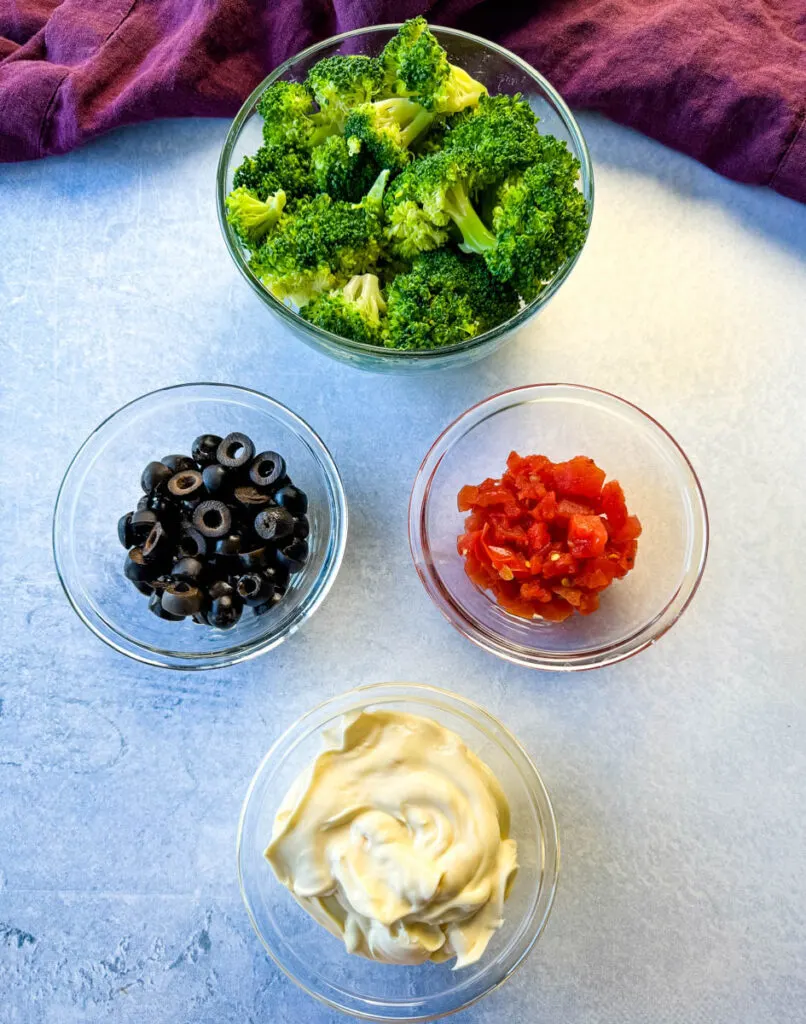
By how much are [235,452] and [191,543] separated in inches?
8.7

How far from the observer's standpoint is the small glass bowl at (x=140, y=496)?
2074mm

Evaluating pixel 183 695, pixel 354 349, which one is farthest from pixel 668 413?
pixel 183 695

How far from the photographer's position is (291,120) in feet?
6.30

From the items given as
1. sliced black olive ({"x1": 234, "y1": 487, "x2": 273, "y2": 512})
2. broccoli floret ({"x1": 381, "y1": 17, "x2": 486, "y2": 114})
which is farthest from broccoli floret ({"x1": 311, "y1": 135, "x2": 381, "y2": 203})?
sliced black olive ({"x1": 234, "y1": 487, "x2": 273, "y2": 512})

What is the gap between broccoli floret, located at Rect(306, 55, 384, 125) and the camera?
1845 mm

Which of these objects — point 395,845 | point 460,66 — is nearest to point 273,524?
point 395,845

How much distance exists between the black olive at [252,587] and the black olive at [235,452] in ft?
0.80

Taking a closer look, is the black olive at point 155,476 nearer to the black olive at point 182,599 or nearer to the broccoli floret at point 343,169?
the black olive at point 182,599

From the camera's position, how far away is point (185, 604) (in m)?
1.89

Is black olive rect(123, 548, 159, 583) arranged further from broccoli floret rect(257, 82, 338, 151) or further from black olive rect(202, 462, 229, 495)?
broccoli floret rect(257, 82, 338, 151)

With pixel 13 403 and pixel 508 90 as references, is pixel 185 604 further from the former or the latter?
pixel 508 90

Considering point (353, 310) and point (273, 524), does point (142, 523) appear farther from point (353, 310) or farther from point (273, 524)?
point (353, 310)

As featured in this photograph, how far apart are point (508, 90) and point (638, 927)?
199 centimetres

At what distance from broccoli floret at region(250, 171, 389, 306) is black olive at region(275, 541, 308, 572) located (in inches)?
21.3
